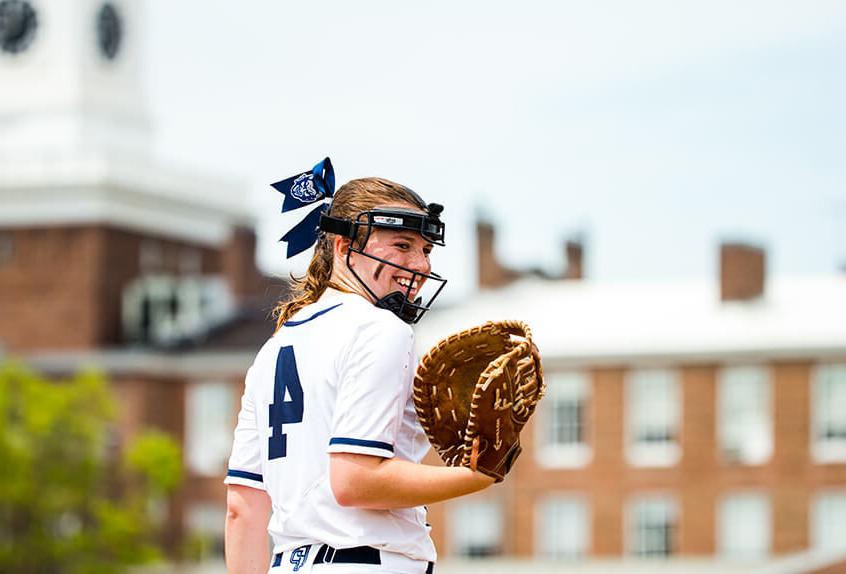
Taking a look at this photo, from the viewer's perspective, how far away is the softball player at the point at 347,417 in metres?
5.40

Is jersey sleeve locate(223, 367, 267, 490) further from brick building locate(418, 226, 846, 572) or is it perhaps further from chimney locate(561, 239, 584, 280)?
chimney locate(561, 239, 584, 280)

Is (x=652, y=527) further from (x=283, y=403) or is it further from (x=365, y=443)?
(x=365, y=443)

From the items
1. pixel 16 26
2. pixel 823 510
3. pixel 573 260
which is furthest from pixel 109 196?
pixel 823 510

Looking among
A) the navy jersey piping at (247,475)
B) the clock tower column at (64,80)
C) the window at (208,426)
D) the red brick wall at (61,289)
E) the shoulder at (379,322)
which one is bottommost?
the window at (208,426)

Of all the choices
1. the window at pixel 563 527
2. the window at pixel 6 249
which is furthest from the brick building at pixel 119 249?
the window at pixel 563 527

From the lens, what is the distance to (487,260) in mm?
60750

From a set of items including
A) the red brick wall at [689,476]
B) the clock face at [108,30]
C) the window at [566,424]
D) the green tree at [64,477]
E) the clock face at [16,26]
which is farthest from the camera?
the clock face at [108,30]

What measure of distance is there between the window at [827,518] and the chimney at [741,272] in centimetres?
610

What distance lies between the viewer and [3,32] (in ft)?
233

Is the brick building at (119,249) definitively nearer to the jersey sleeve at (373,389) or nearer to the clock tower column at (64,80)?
the clock tower column at (64,80)

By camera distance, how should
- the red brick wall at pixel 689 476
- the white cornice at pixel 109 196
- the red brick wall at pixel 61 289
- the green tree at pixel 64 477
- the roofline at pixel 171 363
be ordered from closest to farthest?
the red brick wall at pixel 689 476
the green tree at pixel 64 477
the roofline at pixel 171 363
the red brick wall at pixel 61 289
the white cornice at pixel 109 196

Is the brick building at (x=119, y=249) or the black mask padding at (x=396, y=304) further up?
the brick building at (x=119, y=249)

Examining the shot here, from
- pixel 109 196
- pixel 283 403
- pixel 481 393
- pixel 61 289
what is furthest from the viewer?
pixel 109 196

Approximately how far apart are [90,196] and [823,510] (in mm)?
23153
